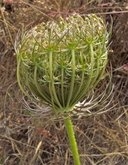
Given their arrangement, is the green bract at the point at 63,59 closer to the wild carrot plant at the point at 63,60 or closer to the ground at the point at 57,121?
the wild carrot plant at the point at 63,60

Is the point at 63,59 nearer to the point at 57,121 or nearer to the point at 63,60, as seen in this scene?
the point at 63,60

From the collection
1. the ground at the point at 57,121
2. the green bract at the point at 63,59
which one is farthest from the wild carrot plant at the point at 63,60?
the ground at the point at 57,121

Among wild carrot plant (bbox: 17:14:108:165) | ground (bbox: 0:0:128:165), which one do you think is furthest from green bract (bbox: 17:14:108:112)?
ground (bbox: 0:0:128:165)

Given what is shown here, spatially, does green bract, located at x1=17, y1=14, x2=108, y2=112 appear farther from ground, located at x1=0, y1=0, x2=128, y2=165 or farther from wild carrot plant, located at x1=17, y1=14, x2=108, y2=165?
ground, located at x1=0, y1=0, x2=128, y2=165

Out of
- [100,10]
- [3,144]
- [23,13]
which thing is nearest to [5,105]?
[3,144]

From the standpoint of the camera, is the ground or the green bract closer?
the green bract
